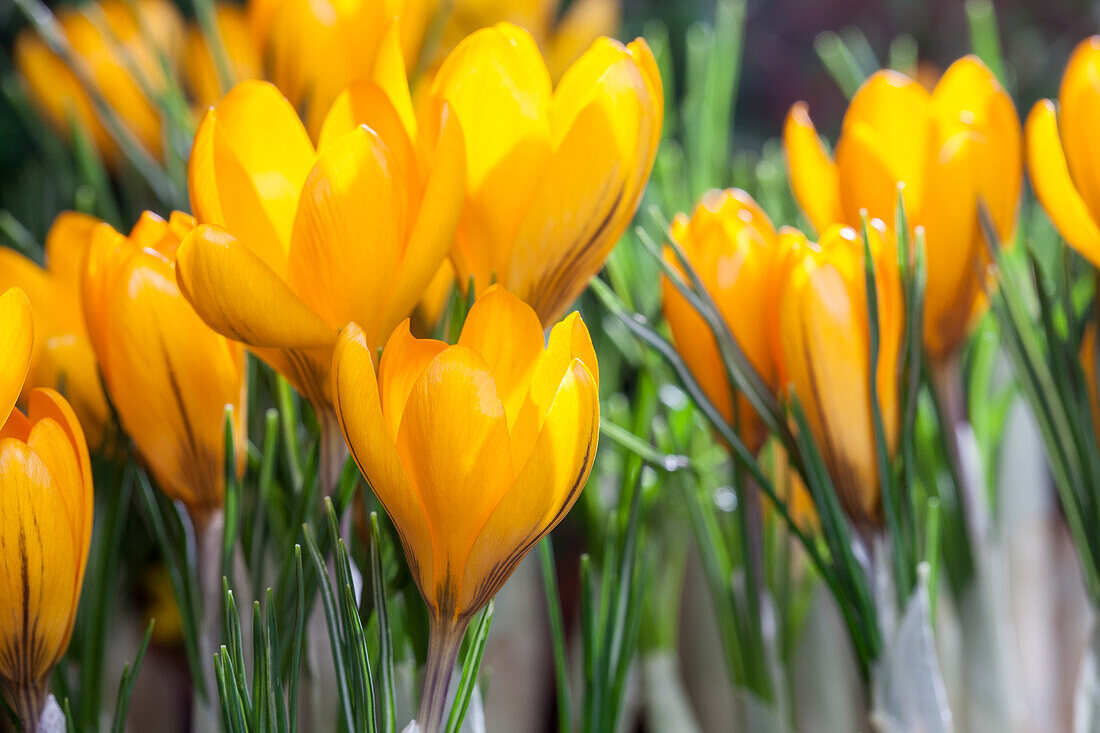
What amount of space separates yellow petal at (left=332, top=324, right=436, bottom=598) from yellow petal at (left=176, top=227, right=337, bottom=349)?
24 mm

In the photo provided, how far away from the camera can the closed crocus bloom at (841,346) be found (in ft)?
0.84

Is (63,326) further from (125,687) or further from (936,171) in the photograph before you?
(936,171)

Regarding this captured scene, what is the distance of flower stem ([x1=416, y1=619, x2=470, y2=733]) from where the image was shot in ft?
0.74

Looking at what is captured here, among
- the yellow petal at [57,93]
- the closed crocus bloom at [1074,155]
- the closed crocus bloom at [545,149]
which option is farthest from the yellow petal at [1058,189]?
the yellow petal at [57,93]

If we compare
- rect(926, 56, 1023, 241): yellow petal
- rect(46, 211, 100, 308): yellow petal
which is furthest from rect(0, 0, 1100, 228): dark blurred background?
rect(46, 211, 100, 308): yellow petal

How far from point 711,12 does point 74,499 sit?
828 mm

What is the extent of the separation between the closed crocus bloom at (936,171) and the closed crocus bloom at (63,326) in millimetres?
254

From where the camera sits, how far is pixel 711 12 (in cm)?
90

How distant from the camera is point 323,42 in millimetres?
384

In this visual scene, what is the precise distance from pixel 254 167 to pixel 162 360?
58mm

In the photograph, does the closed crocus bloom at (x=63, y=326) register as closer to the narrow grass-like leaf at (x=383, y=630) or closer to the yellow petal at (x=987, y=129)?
the narrow grass-like leaf at (x=383, y=630)

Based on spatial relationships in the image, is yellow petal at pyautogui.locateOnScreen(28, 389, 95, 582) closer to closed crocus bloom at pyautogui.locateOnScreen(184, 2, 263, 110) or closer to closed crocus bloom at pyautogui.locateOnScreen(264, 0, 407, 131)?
closed crocus bloom at pyautogui.locateOnScreen(264, 0, 407, 131)

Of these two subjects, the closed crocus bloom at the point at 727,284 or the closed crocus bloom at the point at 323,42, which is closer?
the closed crocus bloom at the point at 727,284

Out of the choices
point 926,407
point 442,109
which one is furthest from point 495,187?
point 926,407
